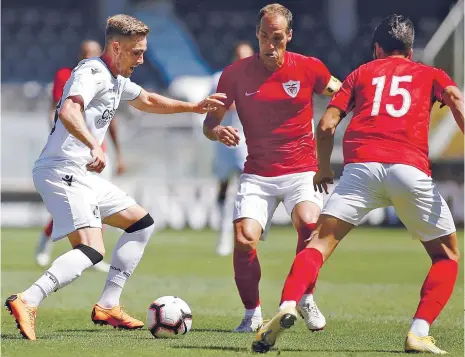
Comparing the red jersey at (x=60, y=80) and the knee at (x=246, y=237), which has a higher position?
the red jersey at (x=60, y=80)

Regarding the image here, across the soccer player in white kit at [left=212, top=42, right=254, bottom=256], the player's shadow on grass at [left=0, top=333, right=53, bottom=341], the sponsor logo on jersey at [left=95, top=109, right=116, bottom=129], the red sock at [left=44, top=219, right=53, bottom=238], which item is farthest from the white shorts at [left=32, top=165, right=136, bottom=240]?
the soccer player in white kit at [left=212, top=42, right=254, bottom=256]

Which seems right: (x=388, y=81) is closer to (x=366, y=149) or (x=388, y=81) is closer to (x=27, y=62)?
(x=366, y=149)

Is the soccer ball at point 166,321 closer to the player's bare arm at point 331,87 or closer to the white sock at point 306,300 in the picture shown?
the white sock at point 306,300

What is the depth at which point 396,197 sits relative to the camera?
7.61 metres

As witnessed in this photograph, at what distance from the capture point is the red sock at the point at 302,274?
295 inches

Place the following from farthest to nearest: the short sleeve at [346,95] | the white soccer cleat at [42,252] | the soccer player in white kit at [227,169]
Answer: the soccer player in white kit at [227,169] → the white soccer cleat at [42,252] → the short sleeve at [346,95]

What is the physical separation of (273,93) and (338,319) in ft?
6.76

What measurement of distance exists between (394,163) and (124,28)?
228 centimetres

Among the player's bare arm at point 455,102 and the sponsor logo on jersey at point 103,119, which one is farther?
the sponsor logo on jersey at point 103,119

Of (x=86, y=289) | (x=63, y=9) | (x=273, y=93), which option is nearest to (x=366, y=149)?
(x=273, y=93)

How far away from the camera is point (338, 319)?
9.74 m

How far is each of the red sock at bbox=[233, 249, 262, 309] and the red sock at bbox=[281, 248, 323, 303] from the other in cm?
128

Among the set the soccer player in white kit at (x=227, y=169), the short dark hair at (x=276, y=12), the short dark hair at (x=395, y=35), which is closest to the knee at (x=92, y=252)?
the short dark hair at (x=276, y=12)

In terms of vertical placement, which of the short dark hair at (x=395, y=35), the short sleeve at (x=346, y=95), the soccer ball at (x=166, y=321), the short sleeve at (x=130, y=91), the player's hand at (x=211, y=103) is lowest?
the soccer ball at (x=166, y=321)
